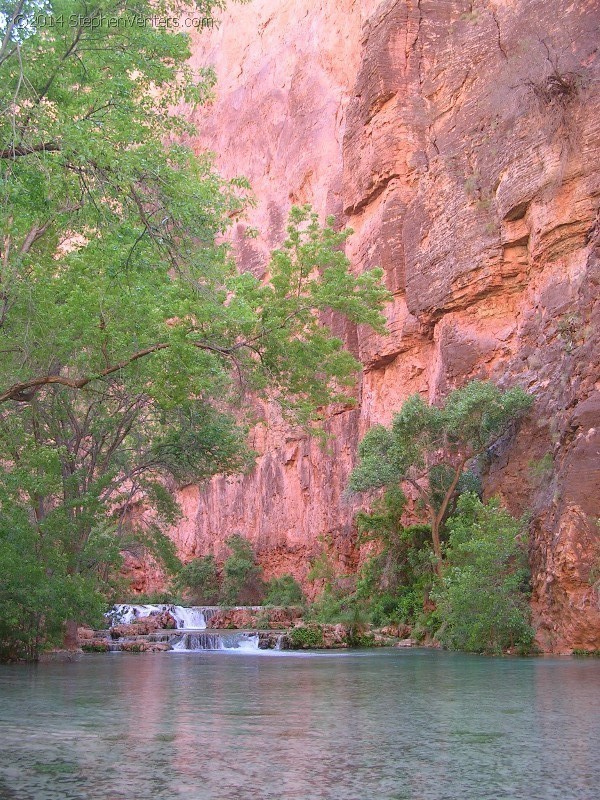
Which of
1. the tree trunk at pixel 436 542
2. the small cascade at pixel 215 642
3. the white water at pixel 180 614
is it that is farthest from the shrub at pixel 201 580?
the tree trunk at pixel 436 542

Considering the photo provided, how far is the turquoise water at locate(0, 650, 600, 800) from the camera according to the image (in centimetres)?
497

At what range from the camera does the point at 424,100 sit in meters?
36.6

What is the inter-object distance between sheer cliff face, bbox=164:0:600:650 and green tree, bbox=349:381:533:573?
903mm

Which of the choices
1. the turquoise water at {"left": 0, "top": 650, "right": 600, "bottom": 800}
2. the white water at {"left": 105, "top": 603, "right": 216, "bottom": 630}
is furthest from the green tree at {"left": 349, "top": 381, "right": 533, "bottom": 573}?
the white water at {"left": 105, "top": 603, "right": 216, "bottom": 630}

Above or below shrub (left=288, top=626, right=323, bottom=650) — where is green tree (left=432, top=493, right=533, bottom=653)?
above

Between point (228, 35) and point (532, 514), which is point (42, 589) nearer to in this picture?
point (532, 514)

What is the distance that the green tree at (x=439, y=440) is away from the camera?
25.3 m

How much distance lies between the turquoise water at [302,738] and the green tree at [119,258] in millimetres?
4814

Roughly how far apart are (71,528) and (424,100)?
26526 mm

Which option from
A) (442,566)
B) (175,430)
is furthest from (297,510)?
(175,430)

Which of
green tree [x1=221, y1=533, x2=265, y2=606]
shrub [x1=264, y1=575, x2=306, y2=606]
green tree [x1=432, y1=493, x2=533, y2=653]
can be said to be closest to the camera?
green tree [x1=432, y1=493, x2=533, y2=653]

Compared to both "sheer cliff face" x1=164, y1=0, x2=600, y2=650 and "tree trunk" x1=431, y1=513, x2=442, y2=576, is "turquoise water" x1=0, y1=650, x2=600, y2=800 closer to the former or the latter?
"sheer cliff face" x1=164, y1=0, x2=600, y2=650

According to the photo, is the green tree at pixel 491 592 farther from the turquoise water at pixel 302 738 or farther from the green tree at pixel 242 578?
the green tree at pixel 242 578

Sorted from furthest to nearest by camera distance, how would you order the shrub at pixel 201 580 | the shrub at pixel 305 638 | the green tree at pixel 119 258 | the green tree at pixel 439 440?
the shrub at pixel 201 580, the shrub at pixel 305 638, the green tree at pixel 439 440, the green tree at pixel 119 258
